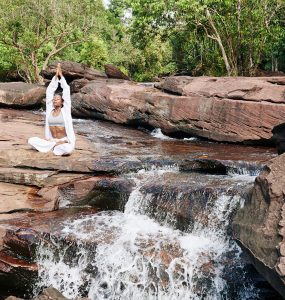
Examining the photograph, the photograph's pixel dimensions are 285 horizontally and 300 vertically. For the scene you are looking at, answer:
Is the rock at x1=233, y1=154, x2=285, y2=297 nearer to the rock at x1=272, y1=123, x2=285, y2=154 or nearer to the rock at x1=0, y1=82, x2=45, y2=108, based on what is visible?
the rock at x1=272, y1=123, x2=285, y2=154

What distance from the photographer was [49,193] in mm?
8500

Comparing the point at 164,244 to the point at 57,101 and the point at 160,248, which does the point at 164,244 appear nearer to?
the point at 160,248

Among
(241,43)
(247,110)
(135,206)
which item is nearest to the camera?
(135,206)

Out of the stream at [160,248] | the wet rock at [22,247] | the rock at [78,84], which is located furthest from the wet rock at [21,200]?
the rock at [78,84]

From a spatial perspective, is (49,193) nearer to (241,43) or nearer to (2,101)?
(2,101)

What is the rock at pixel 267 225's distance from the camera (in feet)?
15.1

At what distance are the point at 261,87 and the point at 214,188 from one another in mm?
5866

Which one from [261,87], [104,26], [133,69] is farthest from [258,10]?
[133,69]

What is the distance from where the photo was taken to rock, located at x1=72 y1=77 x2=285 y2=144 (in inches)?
470

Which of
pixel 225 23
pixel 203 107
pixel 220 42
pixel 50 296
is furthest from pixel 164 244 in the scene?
pixel 225 23

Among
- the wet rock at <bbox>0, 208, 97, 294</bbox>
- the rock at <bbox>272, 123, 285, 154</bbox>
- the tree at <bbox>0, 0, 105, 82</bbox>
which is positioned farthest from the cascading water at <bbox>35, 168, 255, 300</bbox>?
the tree at <bbox>0, 0, 105, 82</bbox>

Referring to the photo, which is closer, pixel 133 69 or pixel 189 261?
pixel 189 261

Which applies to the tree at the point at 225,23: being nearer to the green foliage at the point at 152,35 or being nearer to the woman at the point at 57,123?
the green foliage at the point at 152,35

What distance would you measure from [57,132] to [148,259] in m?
4.06
